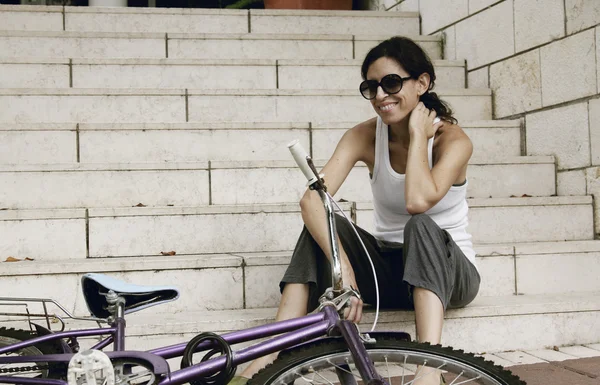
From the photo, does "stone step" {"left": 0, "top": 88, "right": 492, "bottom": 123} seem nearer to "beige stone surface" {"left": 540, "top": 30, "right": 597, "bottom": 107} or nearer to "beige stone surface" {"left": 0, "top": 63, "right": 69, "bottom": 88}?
"beige stone surface" {"left": 0, "top": 63, "right": 69, "bottom": 88}

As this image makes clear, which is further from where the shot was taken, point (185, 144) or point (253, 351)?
point (185, 144)

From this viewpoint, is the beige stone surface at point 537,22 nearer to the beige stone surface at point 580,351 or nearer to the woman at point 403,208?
the woman at point 403,208

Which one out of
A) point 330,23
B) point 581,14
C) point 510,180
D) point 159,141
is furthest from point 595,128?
point 330,23

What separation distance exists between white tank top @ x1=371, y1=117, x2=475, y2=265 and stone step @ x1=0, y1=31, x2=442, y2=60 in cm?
258

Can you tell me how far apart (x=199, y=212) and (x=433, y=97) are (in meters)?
1.39

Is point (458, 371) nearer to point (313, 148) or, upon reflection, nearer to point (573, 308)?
point (573, 308)

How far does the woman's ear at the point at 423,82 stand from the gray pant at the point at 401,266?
57 centimetres

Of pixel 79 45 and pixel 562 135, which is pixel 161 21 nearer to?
pixel 79 45

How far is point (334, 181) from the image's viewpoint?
10.2 feet

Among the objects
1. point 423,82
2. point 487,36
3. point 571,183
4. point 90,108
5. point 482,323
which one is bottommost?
point 482,323

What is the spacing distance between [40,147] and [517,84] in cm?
312

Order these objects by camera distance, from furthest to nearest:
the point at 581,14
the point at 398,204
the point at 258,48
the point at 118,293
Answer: the point at 258,48 < the point at 581,14 < the point at 398,204 < the point at 118,293

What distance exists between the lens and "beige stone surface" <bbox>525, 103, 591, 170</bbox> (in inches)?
167

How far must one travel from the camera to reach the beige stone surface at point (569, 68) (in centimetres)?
415
